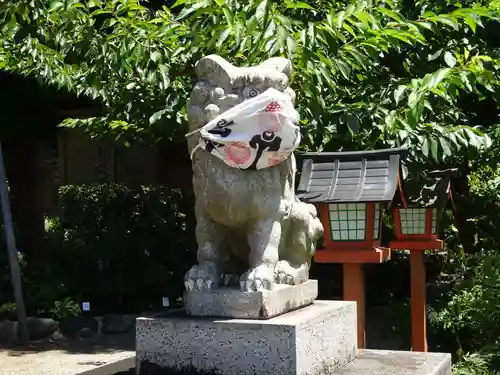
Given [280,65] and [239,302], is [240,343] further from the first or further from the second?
[280,65]

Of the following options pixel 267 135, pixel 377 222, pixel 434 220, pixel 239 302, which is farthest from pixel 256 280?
pixel 434 220

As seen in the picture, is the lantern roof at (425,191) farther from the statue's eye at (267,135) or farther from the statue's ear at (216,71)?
the statue's ear at (216,71)

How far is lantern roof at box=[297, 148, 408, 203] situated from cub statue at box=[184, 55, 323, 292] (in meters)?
0.99

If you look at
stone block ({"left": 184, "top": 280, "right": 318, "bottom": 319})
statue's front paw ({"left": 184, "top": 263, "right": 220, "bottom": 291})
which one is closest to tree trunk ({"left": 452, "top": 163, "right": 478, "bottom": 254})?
stone block ({"left": 184, "top": 280, "right": 318, "bottom": 319})

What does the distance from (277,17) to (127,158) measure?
368 inches

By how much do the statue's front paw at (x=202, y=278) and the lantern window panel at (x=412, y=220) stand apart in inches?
110

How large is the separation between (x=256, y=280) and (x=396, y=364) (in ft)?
3.58

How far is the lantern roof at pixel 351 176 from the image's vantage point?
468 cm

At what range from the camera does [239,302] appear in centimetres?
350

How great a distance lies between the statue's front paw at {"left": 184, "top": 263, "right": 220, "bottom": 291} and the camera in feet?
12.0

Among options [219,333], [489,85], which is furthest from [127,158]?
[219,333]

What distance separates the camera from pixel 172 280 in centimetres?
1081

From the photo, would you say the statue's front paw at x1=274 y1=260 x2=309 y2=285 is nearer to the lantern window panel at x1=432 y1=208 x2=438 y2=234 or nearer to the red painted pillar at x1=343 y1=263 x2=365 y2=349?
the red painted pillar at x1=343 y1=263 x2=365 y2=349

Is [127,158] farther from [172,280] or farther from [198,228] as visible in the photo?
[198,228]
